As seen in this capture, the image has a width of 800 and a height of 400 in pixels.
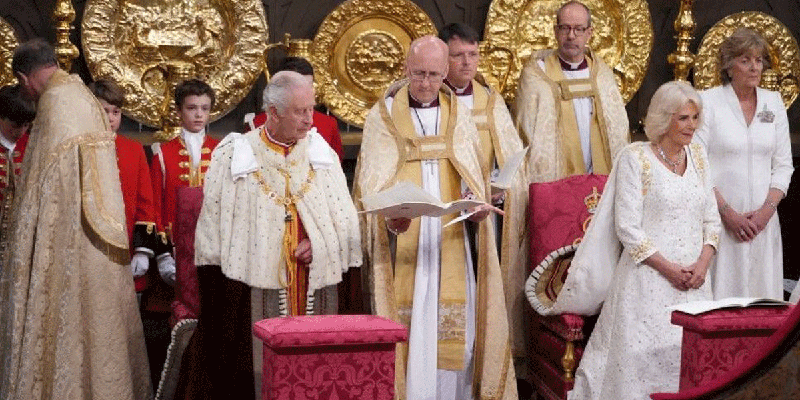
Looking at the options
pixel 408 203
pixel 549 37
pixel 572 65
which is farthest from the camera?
pixel 549 37

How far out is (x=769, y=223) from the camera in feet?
24.6

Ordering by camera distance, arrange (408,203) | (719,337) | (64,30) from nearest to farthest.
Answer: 1. (719,337)
2. (408,203)
3. (64,30)

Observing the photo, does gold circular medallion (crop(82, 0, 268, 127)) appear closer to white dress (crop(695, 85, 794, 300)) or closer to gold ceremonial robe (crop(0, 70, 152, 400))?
gold ceremonial robe (crop(0, 70, 152, 400))

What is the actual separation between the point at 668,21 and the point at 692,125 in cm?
374

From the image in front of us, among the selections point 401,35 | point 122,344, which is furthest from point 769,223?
point 122,344

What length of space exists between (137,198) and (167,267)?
0.44 metres

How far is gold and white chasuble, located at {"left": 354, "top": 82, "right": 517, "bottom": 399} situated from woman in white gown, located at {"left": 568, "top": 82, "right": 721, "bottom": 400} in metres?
0.64

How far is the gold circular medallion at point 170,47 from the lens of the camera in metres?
8.64

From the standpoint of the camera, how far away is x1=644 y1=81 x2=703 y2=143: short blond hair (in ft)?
19.7

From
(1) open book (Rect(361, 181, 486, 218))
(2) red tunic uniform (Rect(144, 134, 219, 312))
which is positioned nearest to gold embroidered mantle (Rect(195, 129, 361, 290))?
(1) open book (Rect(361, 181, 486, 218))

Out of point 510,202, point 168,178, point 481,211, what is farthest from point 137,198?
point 481,211

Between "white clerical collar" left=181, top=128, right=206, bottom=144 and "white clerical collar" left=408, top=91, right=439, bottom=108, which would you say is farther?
"white clerical collar" left=181, top=128, right=206, bottom=144

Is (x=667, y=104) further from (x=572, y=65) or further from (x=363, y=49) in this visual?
(x=363, y=49)

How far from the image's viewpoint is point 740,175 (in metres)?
7.41
